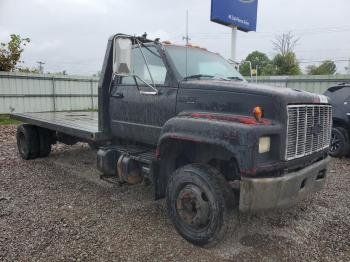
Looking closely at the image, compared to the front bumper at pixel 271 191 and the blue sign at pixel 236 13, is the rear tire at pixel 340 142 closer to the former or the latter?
the front bumper at pixel 271 191

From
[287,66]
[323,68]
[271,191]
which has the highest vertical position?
[323,68]

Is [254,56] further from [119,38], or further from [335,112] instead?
[119,38]

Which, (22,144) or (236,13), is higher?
(236,13)

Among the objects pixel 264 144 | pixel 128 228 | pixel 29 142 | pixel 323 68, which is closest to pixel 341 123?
pixel 264 144

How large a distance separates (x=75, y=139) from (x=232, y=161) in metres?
3.98

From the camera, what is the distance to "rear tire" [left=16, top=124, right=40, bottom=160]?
702 cm

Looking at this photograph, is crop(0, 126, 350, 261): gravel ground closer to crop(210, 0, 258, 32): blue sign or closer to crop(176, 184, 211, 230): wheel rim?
crop(176, 184, 211, 230): wheel rim

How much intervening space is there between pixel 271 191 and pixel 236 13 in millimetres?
11530

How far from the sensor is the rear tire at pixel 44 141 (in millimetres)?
7145

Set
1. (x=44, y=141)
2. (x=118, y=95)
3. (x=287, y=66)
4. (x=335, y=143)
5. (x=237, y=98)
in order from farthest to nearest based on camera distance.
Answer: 1. (x=287, y=66)
2. (x=335, y=143)
3. (x=44, y=141)
4. (x=118, y=95)
5. (x=237, y=98)

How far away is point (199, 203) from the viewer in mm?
3346

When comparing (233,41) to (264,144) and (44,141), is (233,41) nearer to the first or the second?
(44,141)

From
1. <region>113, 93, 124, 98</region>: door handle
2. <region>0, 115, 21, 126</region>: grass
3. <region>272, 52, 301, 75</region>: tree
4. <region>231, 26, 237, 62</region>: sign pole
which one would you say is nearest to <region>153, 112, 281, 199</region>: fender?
<region>113, 93, 124, 98</region>: door handle

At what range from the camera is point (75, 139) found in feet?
21.4
